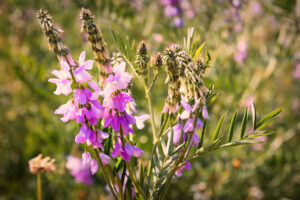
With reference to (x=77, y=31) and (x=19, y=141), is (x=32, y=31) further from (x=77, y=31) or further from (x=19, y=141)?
(x=19, y=141)

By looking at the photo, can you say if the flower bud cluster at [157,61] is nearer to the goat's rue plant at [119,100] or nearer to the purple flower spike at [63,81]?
the goat's rue plant at [119,100]

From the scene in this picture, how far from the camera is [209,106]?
208cm

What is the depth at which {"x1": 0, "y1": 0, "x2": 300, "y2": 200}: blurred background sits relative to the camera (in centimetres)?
202

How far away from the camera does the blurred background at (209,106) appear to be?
2.02 m

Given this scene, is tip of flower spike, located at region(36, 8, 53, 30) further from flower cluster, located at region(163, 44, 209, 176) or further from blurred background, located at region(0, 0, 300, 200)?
blurred background, located at region(0, 0, 300, 200)

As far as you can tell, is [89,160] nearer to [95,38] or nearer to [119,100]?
[119,100]

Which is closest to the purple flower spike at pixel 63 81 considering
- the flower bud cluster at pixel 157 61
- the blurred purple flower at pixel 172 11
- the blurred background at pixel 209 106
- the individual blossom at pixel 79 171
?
the flower bud cluster at pixel 157 61

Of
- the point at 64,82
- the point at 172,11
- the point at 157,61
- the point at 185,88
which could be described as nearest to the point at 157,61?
the point at 157,61

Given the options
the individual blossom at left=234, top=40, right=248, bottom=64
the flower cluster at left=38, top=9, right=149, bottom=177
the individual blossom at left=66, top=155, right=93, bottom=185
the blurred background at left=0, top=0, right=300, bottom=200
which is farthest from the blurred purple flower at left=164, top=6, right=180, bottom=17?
the flower cluster at left=38, top=9, right=149, bottom=177

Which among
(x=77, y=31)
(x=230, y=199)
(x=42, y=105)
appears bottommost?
(x=230, y=199)

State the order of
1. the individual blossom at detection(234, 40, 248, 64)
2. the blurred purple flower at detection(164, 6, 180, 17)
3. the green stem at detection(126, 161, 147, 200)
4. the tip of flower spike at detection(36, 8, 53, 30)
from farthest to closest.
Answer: the individual blossom at detection(234, 40, 248, 64)
the blurred purple flower at detection(164, 6, 180, 17)
the green stem at detection(126, 161, 147, 200)
the tip of flower spike at detection(36, 8, 53, 30)

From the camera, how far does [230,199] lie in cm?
203

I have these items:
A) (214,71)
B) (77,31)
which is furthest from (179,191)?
(77,31)

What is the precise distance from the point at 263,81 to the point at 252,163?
671 millimetres
